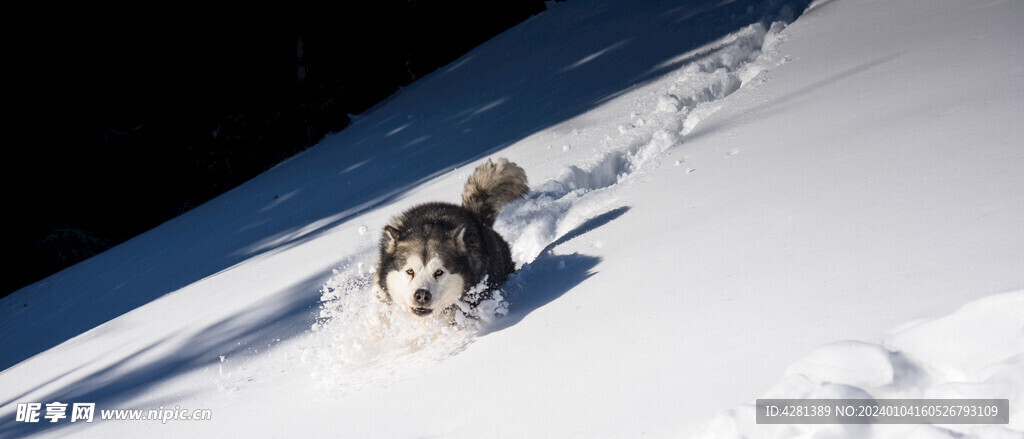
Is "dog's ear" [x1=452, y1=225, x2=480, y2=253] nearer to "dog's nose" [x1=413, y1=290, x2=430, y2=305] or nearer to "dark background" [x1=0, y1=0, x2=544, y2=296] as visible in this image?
"dog's nose" [x1=413, y1=290, x2=430, y2=305]

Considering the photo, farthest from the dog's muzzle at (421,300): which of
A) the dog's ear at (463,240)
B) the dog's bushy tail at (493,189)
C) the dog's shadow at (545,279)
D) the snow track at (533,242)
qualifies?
the dog's bushy tail at (493,189)

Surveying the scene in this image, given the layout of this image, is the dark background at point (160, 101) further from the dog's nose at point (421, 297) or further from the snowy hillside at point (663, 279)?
the dog's nose at point (421, 297)

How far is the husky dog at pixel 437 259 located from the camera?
381 centimetres

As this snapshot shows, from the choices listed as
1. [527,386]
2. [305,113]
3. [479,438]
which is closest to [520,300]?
[527,386]

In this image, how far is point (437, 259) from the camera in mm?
3914

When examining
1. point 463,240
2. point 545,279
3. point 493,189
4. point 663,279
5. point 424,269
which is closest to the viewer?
point 663,279

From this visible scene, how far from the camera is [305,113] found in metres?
16.0

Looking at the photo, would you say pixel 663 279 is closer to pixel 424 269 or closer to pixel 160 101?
pixel 424 269

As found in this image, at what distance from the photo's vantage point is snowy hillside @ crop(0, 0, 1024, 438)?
2.24m

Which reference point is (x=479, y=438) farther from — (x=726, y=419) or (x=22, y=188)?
(x=22, y=188)

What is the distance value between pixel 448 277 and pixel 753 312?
69.5 inches

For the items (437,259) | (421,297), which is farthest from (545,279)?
(421,297)

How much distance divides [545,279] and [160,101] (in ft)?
50.1

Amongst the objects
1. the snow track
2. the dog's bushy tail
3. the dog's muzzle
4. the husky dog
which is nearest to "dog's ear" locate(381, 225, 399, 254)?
the husky dog
